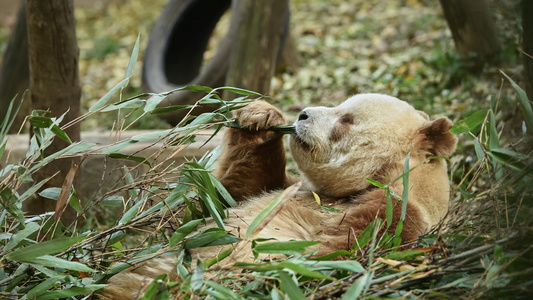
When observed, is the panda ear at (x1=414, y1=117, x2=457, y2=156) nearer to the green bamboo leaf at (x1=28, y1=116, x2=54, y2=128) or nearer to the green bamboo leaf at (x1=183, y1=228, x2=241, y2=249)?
the green bamboo leaf at (x1=183, y1=228, x2=241, y2=249)

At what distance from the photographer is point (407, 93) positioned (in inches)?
244

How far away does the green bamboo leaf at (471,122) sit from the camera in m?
2.56

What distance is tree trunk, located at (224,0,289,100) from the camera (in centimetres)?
516

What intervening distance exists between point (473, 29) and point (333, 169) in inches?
127

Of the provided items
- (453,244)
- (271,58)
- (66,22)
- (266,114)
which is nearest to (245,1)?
(271,58)

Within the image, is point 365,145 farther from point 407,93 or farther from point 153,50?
point 153,50

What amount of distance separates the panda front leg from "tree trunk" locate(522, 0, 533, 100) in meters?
1.29

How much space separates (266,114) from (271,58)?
2051 mm

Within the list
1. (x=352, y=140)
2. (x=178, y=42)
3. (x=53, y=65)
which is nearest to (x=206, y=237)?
(x=352, y=140)

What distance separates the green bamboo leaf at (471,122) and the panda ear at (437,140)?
0.42 m

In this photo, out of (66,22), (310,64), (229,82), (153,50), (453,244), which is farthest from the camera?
(310,64)

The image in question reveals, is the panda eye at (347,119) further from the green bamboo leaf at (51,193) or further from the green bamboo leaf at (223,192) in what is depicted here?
the green bamboo leaf at (51,193)

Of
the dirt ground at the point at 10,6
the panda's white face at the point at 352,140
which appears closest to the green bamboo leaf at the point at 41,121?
the panda's white face at the point at 352,140

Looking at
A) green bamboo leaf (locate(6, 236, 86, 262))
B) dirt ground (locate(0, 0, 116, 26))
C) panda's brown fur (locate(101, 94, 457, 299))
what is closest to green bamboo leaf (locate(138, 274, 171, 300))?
green bamboo leaf (locate(6, 236, 86, 262))
